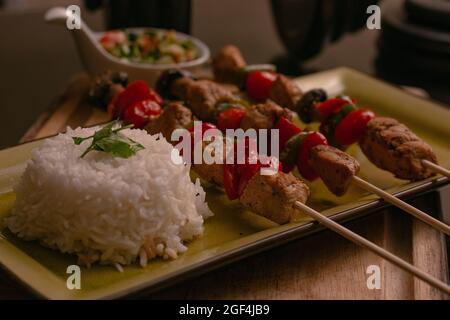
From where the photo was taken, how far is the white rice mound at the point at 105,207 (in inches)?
110

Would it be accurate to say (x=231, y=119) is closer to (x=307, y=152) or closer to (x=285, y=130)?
(x=285, y=130)

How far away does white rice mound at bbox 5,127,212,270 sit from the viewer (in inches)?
110

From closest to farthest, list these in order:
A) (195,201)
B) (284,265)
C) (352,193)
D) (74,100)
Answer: (284,265) → (195,201) → (352,193) → (74,100)

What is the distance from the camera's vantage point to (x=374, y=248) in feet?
8.76

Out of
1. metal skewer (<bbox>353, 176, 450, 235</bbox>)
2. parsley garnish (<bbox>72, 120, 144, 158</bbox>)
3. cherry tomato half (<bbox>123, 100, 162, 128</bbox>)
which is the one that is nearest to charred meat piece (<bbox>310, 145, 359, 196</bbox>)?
metal skewer (<bbox>353, 176, 450, 235</bbox>)

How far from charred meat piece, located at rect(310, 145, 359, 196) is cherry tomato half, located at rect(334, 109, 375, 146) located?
15.5 inches

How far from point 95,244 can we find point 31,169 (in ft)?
1.38

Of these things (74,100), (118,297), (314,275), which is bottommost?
(74,100)

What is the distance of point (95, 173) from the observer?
2838 mm

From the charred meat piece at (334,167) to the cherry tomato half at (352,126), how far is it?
1.29 feet

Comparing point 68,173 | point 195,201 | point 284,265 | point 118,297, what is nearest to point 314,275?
point 284,265

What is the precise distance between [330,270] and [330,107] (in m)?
1.26

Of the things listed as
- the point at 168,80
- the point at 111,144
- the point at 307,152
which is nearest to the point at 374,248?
the point at 307,152
